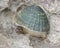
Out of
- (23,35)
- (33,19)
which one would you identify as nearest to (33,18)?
(33,19)

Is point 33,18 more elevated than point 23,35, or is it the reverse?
point 33,18

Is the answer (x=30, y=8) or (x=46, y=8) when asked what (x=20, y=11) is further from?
(x=46, y=8)

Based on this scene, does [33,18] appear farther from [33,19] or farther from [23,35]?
[23,35]

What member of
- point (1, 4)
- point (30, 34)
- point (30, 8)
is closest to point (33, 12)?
point (30, 8)
